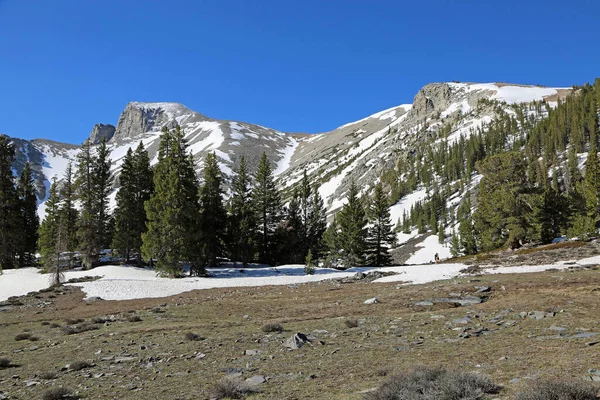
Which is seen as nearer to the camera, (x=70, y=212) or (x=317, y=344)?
(x=317, y=344)

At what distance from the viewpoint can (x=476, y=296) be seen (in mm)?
16922

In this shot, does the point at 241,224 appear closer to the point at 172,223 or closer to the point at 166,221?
the point at 172,223

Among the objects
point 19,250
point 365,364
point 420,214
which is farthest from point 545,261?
point 420,214

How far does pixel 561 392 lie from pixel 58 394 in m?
8.51

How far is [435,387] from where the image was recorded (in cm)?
583

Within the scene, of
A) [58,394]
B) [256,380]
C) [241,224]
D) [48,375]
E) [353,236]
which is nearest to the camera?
[58,394]

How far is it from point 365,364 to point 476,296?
10.4 m

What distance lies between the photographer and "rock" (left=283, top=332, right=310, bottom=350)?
10823 millimetres

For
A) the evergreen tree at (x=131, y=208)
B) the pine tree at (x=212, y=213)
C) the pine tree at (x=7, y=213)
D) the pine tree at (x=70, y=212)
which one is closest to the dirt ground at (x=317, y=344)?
the evergreen tree at (x=131, y=208)

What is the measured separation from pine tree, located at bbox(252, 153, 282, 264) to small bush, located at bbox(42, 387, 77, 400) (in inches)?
1704

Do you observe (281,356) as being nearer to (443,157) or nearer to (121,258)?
(121,258)

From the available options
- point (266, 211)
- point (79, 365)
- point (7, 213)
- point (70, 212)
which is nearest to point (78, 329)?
point (79, 365)

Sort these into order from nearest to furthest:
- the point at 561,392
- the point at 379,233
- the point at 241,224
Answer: the point at 561,392
the point at 241,224
the point at 379,233

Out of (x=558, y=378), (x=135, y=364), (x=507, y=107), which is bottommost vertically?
(x=135, y=364)
